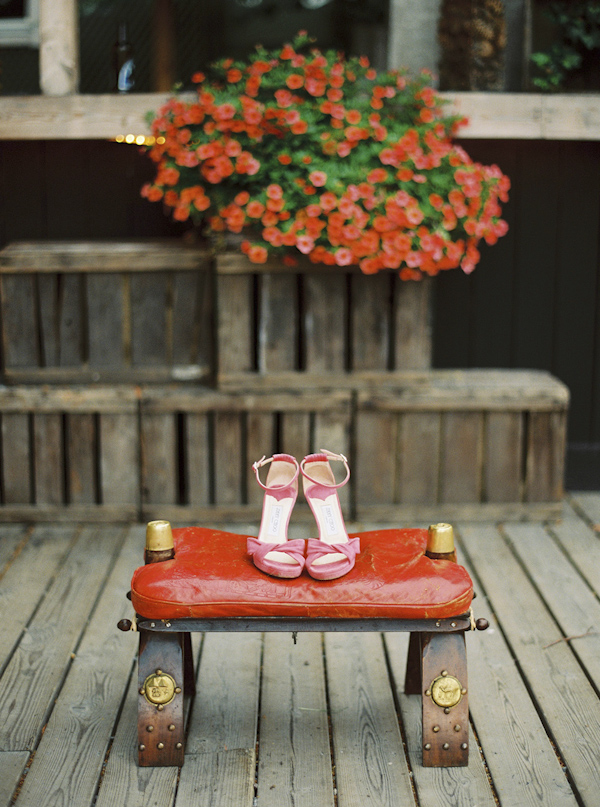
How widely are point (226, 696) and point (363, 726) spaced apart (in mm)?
363

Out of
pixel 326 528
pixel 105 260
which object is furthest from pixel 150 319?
pixel 326 528

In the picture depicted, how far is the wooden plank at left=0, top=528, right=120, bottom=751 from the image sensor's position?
2.09 m

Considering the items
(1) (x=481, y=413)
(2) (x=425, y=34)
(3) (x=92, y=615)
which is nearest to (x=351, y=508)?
(1) (x=481, y=413)

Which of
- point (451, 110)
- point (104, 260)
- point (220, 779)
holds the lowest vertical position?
point (220, 779)

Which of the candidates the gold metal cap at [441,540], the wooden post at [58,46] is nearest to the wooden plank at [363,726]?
the gold metal cap at [441,540]

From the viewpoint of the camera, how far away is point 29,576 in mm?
2951

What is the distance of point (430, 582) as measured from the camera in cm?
186

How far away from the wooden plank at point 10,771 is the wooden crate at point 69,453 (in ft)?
4.94

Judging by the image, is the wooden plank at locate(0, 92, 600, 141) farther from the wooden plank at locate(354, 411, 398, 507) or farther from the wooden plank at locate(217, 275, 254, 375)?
the wooden plank at locate(354, 411, 398, 507)

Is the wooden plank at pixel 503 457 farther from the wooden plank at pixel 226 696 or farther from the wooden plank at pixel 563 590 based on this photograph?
the wooden plank at pixel 226 696

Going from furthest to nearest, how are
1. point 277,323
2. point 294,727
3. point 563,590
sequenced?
point 277,323 → point 563,590 → point 294,727

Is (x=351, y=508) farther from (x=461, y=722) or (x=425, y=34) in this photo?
(x=425, y=34)

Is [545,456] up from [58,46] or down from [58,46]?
down

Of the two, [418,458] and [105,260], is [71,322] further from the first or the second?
[418,458]
